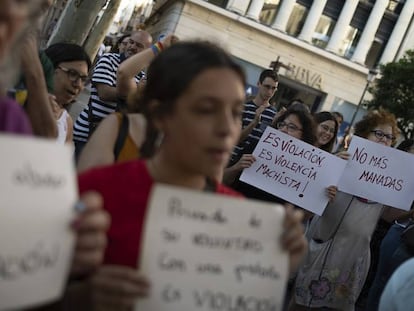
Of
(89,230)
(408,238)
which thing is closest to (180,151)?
(89,230)

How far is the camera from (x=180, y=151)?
1.60 metres

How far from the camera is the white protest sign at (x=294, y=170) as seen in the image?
4379 millimetres

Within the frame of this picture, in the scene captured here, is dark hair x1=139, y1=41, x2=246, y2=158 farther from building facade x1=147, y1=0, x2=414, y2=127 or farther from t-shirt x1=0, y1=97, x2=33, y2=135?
building facade x1=147, y1=0, x2=414, y2=127

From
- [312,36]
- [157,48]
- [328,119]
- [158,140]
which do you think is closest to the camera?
[158,140]

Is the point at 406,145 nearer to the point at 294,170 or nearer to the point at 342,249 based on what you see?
the point at 342,249

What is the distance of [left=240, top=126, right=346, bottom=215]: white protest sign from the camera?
4.38 meters

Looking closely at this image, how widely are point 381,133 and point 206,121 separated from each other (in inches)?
135

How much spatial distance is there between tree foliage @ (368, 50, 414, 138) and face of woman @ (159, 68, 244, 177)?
82.8ft

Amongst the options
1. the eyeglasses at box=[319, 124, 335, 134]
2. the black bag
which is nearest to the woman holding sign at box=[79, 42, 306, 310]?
the black bag

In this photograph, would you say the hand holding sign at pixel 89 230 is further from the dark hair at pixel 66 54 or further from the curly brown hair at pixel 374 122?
the curly brown hair at pixel 374 122

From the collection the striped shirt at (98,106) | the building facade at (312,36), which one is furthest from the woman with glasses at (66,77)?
the building facade at (312,36)

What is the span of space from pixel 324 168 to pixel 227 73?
295cm

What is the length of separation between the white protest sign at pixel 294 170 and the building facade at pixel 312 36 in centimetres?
2543

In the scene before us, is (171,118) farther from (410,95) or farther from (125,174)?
(410,95)
